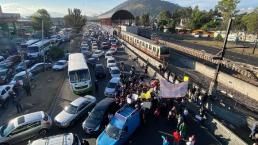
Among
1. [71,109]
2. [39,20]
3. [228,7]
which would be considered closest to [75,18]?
[39,20]

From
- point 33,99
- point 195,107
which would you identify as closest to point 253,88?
point 195,107

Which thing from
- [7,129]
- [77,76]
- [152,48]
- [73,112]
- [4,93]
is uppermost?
[152,48]

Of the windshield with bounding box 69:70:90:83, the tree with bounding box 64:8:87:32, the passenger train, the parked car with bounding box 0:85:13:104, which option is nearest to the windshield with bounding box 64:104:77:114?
the windshield with bounding box 69:70:90:83

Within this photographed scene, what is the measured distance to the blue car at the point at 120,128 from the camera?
40.0 ft

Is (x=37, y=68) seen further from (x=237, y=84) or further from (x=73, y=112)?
(x=237, y=84)

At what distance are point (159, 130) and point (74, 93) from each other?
10725 mm

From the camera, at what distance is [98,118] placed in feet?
48.1

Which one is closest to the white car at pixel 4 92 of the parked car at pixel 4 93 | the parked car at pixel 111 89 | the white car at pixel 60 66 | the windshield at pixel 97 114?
the parked car at pixel 4 93

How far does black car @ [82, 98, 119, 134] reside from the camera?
46.2ft

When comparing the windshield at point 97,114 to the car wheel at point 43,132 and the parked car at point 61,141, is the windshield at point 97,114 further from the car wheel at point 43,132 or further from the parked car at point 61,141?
the car wheel at point 43,132

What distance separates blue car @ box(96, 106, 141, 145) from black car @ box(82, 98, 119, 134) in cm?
139

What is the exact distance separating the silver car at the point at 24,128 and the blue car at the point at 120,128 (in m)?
4.70

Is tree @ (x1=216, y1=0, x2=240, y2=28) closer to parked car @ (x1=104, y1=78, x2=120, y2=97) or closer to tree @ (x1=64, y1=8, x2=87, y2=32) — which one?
tree @ (x1=64, y1=8, x2=87, y2=32)

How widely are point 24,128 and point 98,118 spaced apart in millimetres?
5133
